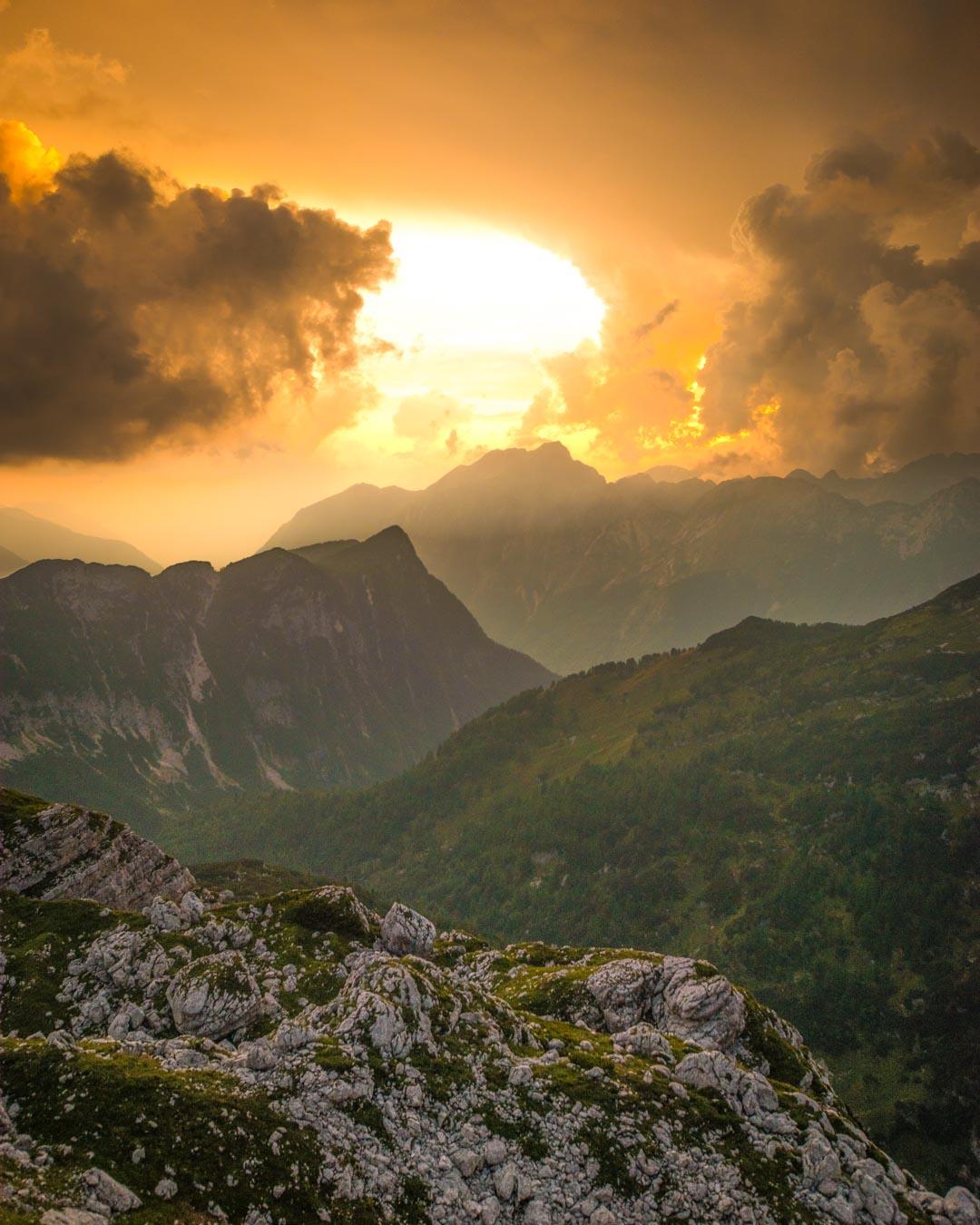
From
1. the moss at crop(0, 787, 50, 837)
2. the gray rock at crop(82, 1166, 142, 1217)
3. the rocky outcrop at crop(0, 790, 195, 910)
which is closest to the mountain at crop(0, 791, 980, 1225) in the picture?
the gray rock at crop(82, 1166, 142, 1217)

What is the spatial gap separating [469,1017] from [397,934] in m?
23.5

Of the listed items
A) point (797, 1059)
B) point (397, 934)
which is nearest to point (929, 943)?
point (797, 1059)

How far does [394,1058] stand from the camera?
124 ft

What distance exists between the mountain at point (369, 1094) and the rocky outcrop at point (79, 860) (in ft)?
54.5

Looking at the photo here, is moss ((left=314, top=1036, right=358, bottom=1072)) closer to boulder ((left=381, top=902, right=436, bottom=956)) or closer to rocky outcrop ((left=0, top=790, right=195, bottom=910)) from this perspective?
boulder ((left=381, top=902, right=436, bottom=956))

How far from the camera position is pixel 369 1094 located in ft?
113

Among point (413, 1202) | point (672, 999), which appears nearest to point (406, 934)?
point (672, 999)

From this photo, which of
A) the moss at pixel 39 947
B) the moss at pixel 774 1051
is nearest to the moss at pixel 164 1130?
the moss at pixel 39 947

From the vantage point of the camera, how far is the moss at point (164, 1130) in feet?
85.8

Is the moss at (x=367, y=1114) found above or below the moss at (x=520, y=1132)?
above

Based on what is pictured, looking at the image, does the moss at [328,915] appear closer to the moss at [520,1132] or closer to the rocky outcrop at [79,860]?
the rocky outcrop at [79,860]

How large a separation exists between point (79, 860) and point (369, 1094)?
187ft

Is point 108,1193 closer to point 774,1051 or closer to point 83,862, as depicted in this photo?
point 774,1051

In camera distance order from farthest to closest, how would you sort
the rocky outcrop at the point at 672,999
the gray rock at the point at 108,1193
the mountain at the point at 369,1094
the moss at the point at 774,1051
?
the rocky outcrop at the point at 672,999, the moss at the point at 774,1051, the mountain at the point at 369,1094, the gray rock at the point at 108,1193
